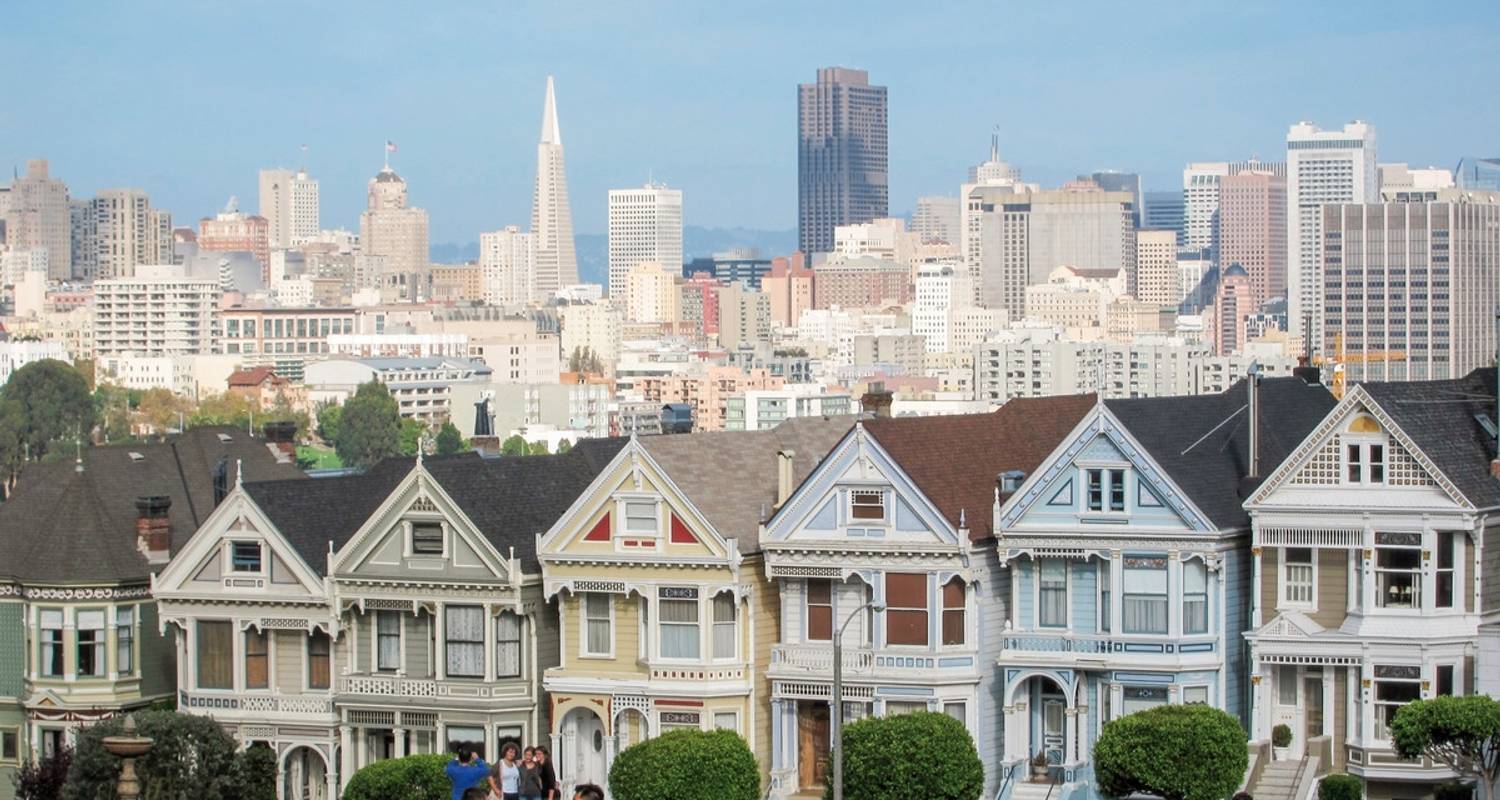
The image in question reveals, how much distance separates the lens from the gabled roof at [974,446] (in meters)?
46.5

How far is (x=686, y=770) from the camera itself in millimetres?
45406

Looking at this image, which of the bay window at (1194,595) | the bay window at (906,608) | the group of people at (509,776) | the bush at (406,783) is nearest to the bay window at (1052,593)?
the bay window at (906,608)

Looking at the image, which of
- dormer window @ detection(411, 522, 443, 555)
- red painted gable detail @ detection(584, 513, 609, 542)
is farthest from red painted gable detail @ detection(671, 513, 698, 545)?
dormer window @ detection(411, 522, 443, 555)

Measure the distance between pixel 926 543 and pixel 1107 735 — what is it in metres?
3.95

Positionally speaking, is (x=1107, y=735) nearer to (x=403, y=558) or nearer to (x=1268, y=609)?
(x=1268, y=609)

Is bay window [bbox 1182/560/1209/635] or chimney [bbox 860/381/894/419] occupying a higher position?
chimney [bbox 860/381/894/419]

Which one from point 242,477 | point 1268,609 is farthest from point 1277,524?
point 242,477

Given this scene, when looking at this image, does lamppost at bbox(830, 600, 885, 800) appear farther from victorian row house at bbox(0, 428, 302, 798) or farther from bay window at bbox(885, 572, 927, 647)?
victorian row house at bbox(0, 428, 302, 798)

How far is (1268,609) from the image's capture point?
147 feet

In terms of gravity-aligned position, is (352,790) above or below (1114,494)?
below

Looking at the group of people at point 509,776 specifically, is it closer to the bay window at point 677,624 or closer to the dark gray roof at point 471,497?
the bay window at point 677,624

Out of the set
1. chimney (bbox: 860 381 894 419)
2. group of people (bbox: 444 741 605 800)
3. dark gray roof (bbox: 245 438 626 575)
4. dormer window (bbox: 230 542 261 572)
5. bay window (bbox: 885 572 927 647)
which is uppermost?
chimney (bbox: 860 381 894 419)

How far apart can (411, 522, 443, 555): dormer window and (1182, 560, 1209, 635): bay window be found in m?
11.3

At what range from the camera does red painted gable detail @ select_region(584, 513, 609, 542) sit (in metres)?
48.3
